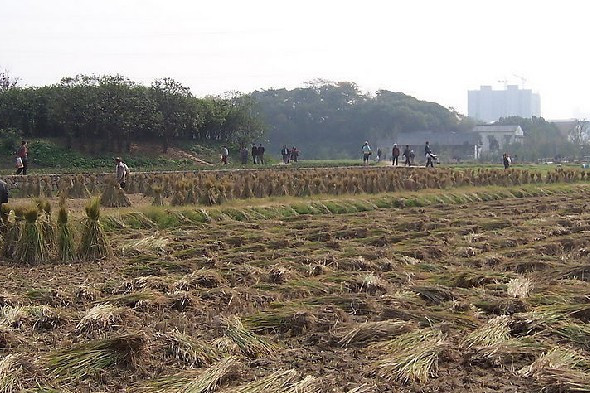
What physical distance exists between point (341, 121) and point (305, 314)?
6296 centimetres

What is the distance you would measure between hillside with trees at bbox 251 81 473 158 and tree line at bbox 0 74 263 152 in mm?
33766

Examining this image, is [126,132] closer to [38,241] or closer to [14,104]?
[14,104]

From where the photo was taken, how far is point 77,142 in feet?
96.8

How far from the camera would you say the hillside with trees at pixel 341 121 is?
2660 inches

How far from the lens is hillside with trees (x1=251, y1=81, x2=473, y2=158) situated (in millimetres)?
67562

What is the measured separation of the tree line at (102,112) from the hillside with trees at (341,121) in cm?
3377

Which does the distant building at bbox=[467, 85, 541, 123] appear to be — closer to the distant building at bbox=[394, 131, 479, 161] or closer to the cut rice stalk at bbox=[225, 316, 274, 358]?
the distant building at bbox=[394, 131, 479, 161]

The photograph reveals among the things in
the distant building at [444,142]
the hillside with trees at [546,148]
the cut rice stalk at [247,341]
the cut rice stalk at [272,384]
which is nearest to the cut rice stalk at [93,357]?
the cut rice stalk at [247,341]

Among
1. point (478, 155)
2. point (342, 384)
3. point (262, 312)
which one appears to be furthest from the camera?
point (478, 155)

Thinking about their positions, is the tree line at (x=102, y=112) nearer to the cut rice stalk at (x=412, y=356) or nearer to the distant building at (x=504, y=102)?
the cut rice stalk at (x=412, y=356)

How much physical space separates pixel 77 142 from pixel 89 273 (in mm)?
22611

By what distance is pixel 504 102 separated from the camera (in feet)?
596

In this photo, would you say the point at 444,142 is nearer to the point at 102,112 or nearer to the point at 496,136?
the point at 496,136

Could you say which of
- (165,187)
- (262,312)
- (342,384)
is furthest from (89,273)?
(165,187)
